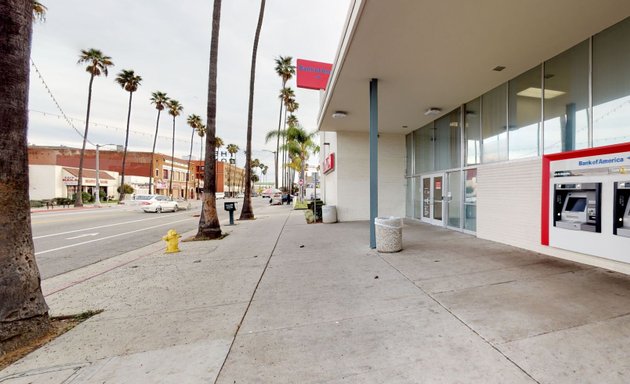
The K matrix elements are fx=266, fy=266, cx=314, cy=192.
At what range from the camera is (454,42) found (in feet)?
17.3

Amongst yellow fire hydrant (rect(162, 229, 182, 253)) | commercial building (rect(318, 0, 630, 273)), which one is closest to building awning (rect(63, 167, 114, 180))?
yellow fire hydrant (rect(162, 229, 182, 253))

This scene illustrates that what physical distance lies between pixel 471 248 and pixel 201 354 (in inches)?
249

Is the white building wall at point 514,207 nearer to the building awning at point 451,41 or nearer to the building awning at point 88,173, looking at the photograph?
the building awning at point 451,41

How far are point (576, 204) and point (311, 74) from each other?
11655 mm

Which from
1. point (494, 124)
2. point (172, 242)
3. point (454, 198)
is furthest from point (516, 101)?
point (172, 242)

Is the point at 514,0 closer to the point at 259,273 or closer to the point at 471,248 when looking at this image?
the point at 471,248

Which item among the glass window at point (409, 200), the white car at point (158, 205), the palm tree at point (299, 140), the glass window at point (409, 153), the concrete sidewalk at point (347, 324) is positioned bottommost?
the concrete sidewalk at point (347, 324)

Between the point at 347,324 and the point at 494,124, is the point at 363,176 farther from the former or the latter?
the point at 347,324

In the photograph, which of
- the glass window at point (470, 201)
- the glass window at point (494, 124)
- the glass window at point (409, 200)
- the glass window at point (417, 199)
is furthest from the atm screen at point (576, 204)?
the glass window at point (409, 200)

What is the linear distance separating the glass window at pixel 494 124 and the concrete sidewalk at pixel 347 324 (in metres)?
3.09

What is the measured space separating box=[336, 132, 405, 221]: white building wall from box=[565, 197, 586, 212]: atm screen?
7630 millimetres

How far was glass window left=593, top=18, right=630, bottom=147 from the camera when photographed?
15.5 feet

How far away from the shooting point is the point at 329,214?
484 inches

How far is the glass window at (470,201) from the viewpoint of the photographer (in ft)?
26.9
